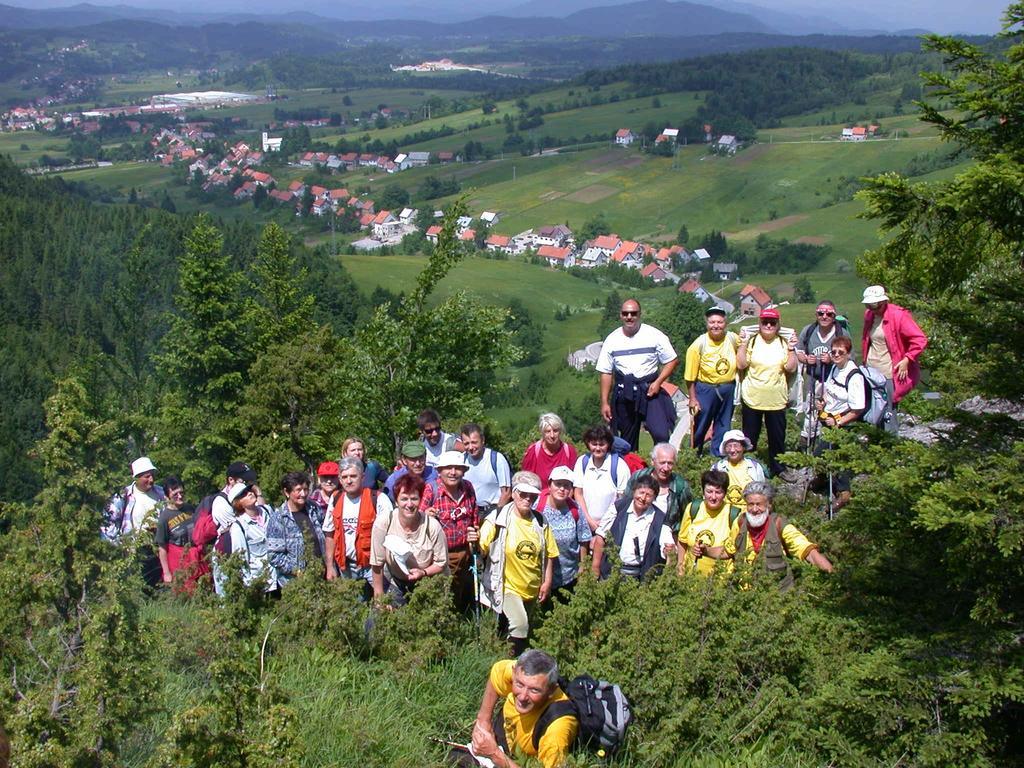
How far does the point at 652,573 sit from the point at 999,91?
Result: 13.0ft

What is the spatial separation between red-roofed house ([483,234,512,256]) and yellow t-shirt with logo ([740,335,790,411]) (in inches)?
4316

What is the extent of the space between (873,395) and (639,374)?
2.31m

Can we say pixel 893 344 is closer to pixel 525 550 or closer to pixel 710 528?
pixel 710 528

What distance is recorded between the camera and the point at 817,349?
9133 millimetres

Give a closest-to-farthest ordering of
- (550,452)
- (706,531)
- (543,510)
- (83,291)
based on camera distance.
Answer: (706,531) < (543,510) < (550,452) < (83,291)

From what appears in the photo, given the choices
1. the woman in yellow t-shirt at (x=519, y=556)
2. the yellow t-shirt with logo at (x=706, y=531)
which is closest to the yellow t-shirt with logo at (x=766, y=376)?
the yellow t-shirt with logo at (x=706, y=531)

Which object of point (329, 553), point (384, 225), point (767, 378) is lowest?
point (384, 225)

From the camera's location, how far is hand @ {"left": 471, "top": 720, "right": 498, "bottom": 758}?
16.9 feet

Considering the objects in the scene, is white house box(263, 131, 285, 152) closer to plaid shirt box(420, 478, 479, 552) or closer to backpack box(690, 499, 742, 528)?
plaid shirt box(420, 478, 479, 552)

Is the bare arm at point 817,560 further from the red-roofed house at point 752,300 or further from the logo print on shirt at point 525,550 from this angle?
the red-roofed house at point 752,300

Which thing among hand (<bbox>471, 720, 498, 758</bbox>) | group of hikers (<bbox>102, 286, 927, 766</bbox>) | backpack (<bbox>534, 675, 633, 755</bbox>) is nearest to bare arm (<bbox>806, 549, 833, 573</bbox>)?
group of hikers (<bbox>102, 286, 927, 766</bbox>)

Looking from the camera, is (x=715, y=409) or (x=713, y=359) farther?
(x=715, y=409)

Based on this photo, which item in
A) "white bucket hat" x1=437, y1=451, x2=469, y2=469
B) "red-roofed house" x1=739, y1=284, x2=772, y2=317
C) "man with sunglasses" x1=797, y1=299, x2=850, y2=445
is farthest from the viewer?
"red-roofed house" x1=739, y1=284, x2=772, y2=317

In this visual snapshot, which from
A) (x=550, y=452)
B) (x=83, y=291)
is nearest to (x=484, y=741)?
(x=550, y=452)
